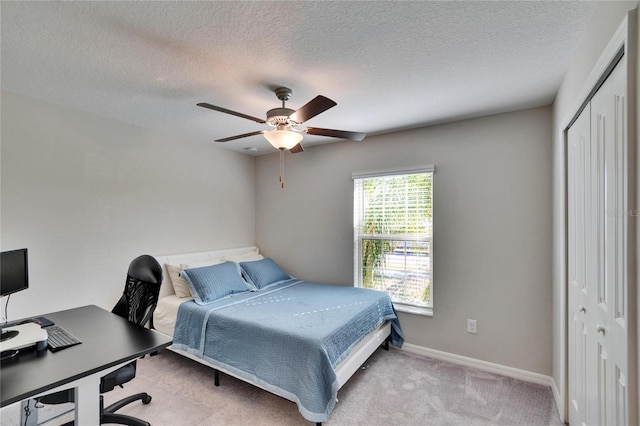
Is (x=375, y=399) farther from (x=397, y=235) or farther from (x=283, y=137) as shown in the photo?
(x=283, y=137)

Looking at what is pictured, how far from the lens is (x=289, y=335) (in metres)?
2.07

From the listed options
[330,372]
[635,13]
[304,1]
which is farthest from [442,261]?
[304,1]

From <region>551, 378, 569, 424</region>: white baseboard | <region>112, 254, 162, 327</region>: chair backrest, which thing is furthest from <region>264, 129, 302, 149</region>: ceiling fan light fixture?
<region>551, 378, 569, 424</region>: white baseboard

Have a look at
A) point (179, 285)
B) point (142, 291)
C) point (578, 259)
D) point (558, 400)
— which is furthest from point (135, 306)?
point (558, 400)

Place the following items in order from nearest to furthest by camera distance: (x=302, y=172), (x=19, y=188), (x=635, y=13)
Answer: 1. (x=635, y=13)
2. (x=19, y=188)
3. (x=302, y=172)

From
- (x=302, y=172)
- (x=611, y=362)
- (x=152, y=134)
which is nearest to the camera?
(x=611, y=362)

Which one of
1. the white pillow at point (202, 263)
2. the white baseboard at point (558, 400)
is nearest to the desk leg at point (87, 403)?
the white pillow at point (202, 263)

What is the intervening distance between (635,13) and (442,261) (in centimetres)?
236

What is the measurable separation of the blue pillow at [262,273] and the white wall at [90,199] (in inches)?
24.8

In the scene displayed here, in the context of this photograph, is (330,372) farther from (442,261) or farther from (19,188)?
(19,188)

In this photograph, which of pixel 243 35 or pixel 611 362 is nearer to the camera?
pixel 611 362

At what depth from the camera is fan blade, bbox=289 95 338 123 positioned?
1.69 meters

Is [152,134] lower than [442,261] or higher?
higher

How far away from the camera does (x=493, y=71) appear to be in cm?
197
